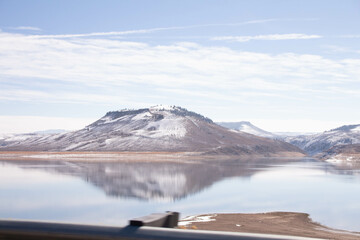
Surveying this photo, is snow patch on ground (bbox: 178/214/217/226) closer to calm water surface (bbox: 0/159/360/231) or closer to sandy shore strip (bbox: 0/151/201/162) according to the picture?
calm water surface (bbox: 0/159/360/231)

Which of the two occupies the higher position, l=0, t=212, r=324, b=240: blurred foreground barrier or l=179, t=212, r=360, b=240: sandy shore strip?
l=0, t=212, r=324, b=240: blurred foreground barrier

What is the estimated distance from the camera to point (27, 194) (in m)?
38.6

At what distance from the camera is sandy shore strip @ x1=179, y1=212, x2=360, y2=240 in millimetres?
22172

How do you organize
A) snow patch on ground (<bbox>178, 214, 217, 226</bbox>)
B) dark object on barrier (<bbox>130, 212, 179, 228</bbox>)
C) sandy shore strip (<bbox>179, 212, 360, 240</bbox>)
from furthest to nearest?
snow patch on ground (<bbox>178, 214, 217, 226</bbox>)
sandy shore strip (<bbox>179, 212, 360, 240</bbox>)
dark object on barrier (<bbox>130, 212, 179, 228</bbox>)

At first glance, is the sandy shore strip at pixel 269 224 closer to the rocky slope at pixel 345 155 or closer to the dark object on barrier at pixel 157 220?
→ the dark object on barrier at pixel 157 220

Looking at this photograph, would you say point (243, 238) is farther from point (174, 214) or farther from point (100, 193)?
point (100, 193)

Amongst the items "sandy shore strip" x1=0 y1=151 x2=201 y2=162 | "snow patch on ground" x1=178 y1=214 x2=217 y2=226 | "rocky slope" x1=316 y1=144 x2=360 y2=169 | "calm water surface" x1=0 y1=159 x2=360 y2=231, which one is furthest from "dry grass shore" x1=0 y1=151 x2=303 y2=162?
"snow patch on ground" x1=178 y1=214 x2=217 y2=226

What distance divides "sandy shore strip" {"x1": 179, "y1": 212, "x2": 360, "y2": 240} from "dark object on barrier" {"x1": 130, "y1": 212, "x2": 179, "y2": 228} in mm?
13917

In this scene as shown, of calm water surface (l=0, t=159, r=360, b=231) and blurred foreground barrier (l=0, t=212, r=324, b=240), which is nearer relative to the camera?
blurred foreground barrier (l=0, t=212, r=324, b=240)

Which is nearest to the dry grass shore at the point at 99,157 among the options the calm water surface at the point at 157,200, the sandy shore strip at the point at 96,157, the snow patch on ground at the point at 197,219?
the sandy shore strip at the point at 96,157

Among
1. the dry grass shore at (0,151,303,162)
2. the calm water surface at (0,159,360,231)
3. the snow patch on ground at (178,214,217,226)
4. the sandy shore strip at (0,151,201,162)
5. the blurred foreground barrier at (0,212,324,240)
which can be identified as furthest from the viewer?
the dry grass shore at (0,151,303,162)

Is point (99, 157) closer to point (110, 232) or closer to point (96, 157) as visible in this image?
point (96, 157)

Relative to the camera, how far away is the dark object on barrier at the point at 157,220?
20.2ft

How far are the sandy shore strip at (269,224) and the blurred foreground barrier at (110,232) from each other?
47.0ft
